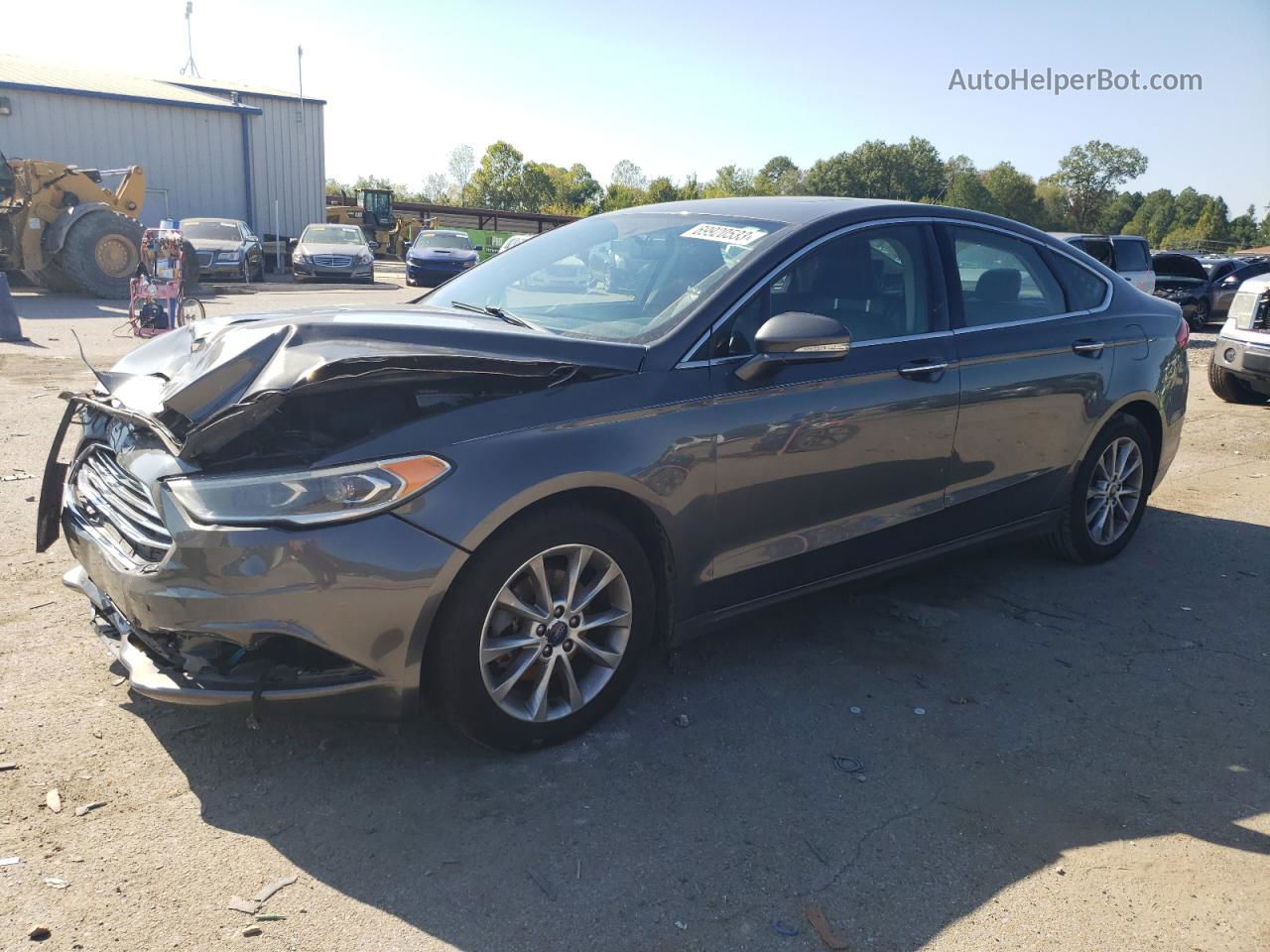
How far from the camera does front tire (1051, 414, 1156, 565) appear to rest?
505 centimetres

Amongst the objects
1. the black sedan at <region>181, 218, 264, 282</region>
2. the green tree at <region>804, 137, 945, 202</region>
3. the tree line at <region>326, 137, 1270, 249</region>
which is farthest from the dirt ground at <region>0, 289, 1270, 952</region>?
the green tree at <region>804, 137, 945, 202</region>

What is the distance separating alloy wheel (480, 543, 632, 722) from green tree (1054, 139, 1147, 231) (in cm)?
11274

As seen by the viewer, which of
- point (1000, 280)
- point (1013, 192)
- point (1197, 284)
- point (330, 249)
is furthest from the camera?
point (1013, 192)

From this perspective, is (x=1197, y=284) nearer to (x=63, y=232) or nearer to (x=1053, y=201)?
(x=63, y=232)

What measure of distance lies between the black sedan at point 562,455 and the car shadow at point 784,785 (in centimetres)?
32

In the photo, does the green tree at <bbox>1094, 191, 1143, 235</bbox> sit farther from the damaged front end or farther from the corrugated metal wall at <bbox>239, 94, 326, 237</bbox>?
the damaged front end

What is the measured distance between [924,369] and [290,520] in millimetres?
2569

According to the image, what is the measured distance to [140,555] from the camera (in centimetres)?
286

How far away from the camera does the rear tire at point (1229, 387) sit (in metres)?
10.6

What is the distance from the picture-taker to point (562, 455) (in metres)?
3.01

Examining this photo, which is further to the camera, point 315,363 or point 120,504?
point 120,504

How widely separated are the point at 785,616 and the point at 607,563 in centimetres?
149

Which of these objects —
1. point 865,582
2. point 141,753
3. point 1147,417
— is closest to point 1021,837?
point 865,582

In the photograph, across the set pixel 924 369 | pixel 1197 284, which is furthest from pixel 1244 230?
pixel 924 369
